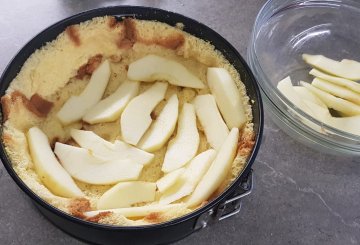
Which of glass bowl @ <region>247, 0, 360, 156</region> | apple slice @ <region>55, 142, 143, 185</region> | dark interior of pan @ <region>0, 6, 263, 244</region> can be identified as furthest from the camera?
glass bowl @ <region>247, 0, 360, 156</region>

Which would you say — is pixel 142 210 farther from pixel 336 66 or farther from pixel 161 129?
pixel 336 66

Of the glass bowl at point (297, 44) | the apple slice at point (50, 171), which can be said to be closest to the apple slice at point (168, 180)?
the apple slice at point (50, 171)

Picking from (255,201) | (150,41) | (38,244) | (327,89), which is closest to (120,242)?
(38,244)

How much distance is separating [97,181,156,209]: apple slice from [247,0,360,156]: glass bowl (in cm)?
27

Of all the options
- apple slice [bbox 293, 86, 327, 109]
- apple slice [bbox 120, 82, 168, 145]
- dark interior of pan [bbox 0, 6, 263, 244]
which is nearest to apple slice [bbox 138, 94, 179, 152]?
apple slice [bbox 120, 82, 168, 145]

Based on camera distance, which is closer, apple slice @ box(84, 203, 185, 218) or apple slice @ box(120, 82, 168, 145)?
apple slice @ box(84, 203, 185, 218)

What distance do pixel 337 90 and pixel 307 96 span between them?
6 cm

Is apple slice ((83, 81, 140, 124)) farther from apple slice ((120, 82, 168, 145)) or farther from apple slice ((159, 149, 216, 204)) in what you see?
A: apple slice ((159, 149, 216, 204))

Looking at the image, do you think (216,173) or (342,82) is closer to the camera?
(216,173)

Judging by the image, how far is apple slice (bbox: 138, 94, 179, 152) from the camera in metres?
0.78

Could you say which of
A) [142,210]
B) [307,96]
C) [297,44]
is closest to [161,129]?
[142,210]

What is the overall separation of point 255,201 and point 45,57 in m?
0.41

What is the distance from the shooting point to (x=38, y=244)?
0.72 m

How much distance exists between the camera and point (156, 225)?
0.61 m
